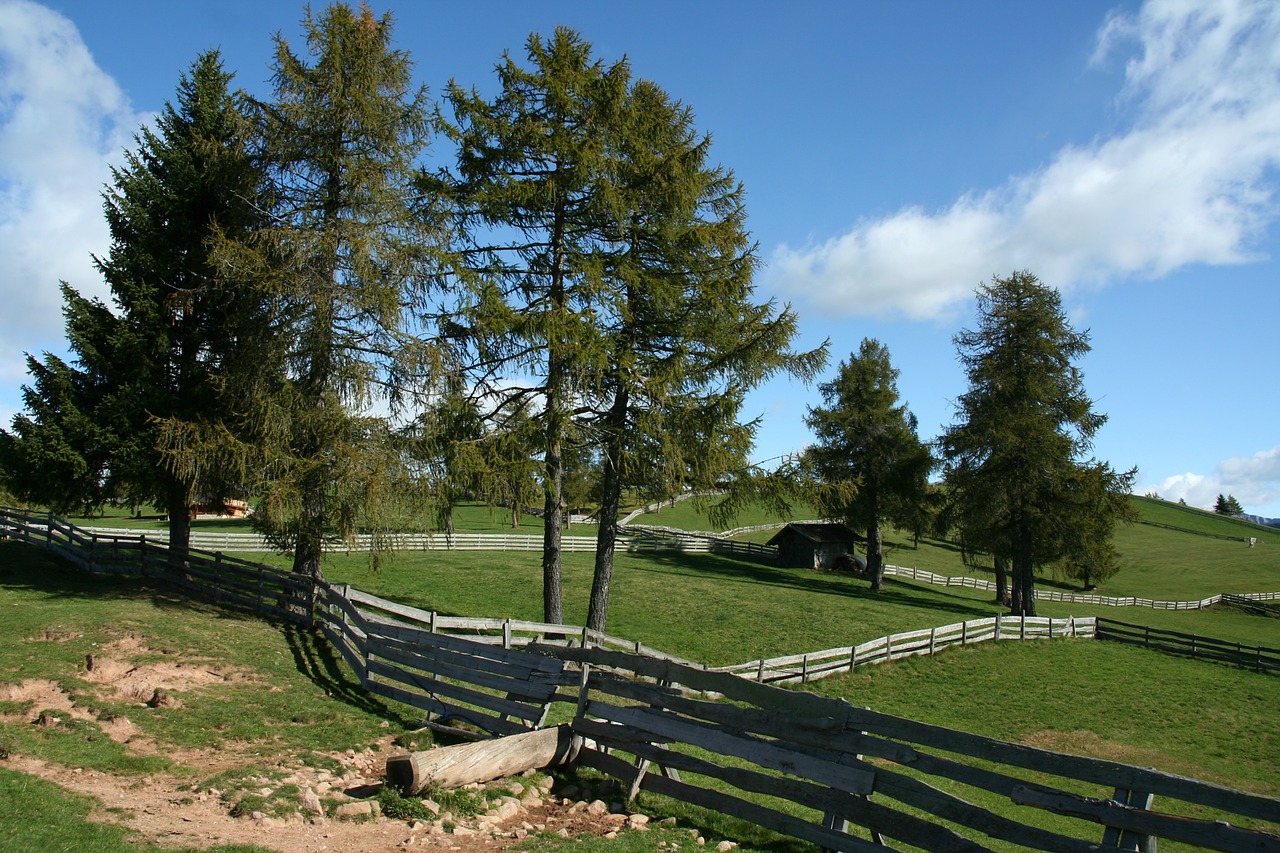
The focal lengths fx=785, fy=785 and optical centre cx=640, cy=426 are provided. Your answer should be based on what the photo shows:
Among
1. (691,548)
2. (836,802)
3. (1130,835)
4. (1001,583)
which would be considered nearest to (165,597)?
(836,802)

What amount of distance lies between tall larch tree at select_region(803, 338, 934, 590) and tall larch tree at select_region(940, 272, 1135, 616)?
4.10m

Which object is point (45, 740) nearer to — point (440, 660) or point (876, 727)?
point (440, 660)

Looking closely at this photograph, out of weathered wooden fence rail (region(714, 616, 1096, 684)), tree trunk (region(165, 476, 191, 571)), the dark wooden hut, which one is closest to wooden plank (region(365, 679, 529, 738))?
weathered wooden fence rail (region(714, 616, 1096, 684))

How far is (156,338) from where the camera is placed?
1914 centimetres

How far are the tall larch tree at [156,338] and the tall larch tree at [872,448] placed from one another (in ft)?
95.3

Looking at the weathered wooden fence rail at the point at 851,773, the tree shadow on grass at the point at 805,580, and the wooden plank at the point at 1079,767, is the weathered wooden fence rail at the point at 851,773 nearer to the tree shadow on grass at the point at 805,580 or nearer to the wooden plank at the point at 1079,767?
the wooden plank at the point at 1079,767

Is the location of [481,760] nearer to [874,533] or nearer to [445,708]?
[445,708]

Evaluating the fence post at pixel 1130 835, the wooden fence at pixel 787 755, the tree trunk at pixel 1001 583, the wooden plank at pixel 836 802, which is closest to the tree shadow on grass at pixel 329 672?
the wooden fence at pixel 787 755

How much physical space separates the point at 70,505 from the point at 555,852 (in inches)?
726

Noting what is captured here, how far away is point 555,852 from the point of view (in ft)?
23.8

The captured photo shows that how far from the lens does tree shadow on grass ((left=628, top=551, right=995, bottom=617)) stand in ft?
124

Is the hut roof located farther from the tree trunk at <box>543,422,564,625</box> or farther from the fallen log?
the fallen log

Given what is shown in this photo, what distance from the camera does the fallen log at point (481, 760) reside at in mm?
8070

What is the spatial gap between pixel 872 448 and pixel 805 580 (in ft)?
25.9
